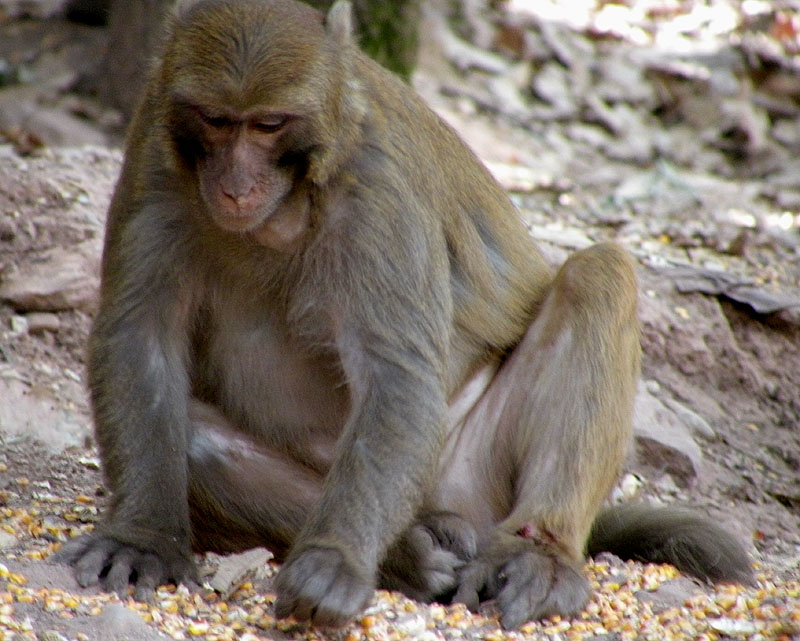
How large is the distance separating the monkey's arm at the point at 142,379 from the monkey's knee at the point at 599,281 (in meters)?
1.60

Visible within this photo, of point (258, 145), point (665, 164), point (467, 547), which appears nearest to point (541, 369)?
point (467, 547)

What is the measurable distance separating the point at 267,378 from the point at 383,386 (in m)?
0.67

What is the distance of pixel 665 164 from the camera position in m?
Result: 11.8

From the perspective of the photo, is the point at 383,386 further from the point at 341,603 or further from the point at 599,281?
the point at 599,281

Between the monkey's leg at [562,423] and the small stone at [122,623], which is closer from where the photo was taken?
the small stone at [122,623]

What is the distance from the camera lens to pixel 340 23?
4855mm

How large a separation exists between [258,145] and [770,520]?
375cm

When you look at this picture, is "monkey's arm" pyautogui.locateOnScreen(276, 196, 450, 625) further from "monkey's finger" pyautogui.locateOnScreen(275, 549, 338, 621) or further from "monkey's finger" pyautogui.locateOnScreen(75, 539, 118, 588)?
"monkey's finger" pyautogui.locateOnScreen(75, 539, 118, 588)

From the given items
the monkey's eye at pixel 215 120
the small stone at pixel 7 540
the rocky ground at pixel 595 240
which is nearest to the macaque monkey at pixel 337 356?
the monkey's eye at pixel 215 120

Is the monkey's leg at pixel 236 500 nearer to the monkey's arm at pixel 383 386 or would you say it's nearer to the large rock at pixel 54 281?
the monkey's arm at pixel 383 386

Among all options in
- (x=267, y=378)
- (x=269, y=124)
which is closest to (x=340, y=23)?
(x=269, y=124)

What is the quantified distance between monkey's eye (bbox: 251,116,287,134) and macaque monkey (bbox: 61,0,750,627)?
10 millimetres

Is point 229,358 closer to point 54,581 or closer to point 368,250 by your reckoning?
point 368,250

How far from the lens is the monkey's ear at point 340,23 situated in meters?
4.80
